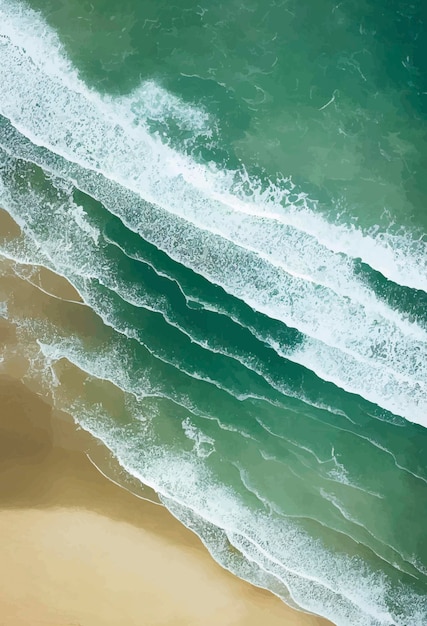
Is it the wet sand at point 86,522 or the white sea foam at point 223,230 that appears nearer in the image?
the white sea foam at point 223,230

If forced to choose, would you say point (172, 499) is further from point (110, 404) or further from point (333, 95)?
point (333, 95)

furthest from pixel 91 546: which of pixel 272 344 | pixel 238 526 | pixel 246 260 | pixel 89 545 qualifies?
pixel 246 260

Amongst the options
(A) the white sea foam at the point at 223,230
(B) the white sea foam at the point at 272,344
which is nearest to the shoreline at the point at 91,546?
(B) the white sea foam at the point at 272,344

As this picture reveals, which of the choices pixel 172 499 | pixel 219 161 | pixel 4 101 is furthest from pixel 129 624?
pixel 4 101

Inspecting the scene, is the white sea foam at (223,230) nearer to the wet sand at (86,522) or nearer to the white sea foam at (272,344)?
the white sea foam at (272,344)

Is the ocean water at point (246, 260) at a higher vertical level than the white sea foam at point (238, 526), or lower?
higher

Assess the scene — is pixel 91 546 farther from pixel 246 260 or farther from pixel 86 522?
pixel 246 260
